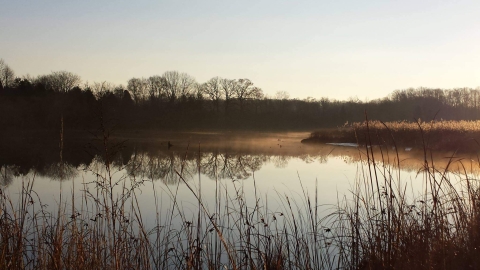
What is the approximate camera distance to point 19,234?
2910 millimetres

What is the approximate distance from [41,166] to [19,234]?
8.63 meters

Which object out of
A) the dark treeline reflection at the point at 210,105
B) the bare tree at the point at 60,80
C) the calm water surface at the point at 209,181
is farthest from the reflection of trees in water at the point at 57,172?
the bare tree at the point at 60,80

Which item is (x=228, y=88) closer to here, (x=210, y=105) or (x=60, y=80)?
(x=210, y=105)

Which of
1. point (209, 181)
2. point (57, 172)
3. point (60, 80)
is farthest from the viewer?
point (60, 80)

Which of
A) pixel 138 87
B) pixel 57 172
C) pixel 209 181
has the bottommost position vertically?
pixel 209 181

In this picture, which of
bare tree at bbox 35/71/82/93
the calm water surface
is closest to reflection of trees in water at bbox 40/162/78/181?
the calm water surface

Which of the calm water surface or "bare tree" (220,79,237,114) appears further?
"bare tree" (220,79,237,114)

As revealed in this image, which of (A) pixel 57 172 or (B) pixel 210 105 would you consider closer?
(A) pixel 57 172

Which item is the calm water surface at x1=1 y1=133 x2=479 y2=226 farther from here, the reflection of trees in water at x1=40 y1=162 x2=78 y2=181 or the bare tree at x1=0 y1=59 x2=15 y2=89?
the bare tree at x1=0 y1=59 x2=15 y2=89

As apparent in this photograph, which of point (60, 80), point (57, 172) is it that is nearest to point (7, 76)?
point (60, 80)

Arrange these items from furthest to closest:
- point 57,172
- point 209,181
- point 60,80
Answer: point 60,80 → point 57,172 → point 209,181

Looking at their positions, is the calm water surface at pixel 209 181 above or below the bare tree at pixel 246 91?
below

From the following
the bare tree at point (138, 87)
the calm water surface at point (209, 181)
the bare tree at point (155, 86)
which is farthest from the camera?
the bare tree at point (155, 86)

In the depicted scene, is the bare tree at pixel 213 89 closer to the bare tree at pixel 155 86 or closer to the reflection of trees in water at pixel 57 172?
the bare tree at pixel 155 86
